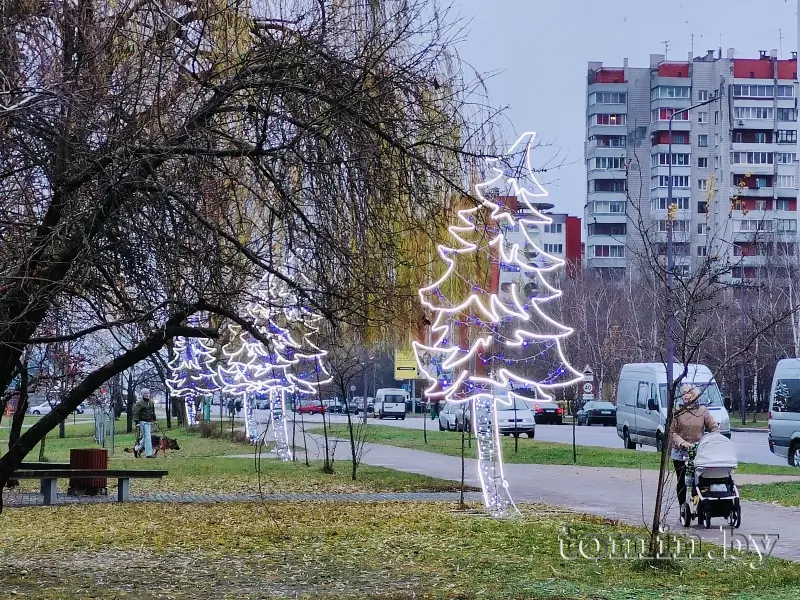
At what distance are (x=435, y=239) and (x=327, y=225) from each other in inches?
44.3

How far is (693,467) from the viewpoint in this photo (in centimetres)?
1409

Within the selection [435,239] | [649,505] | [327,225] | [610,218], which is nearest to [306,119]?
[327,225]

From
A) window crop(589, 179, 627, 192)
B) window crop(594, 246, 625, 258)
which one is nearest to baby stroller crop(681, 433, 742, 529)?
window crop(594, 246, 625, 258)

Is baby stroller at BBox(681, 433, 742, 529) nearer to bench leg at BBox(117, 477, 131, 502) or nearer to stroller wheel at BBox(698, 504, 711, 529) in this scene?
stroller wheel at BBox(698, 504, 711, 529)

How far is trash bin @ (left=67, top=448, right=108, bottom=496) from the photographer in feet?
66.2

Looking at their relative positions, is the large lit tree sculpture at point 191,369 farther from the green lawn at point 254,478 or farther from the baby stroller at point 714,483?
the baby stroller at point 714,483

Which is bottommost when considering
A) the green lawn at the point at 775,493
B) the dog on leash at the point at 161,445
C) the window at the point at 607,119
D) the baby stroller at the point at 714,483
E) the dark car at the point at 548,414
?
the dark car at the point at 548,414

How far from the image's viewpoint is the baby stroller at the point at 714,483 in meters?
13.8

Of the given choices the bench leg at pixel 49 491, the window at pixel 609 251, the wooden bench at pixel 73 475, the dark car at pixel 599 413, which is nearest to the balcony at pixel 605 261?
the window at pixel 609 251

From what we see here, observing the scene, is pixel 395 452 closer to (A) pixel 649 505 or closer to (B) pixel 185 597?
(A) pixel 649 505

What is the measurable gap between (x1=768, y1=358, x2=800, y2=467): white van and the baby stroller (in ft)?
40.7

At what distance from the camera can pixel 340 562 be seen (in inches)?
436

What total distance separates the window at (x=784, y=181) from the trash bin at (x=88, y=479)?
98900mm

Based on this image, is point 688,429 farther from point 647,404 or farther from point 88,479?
point 647,404
